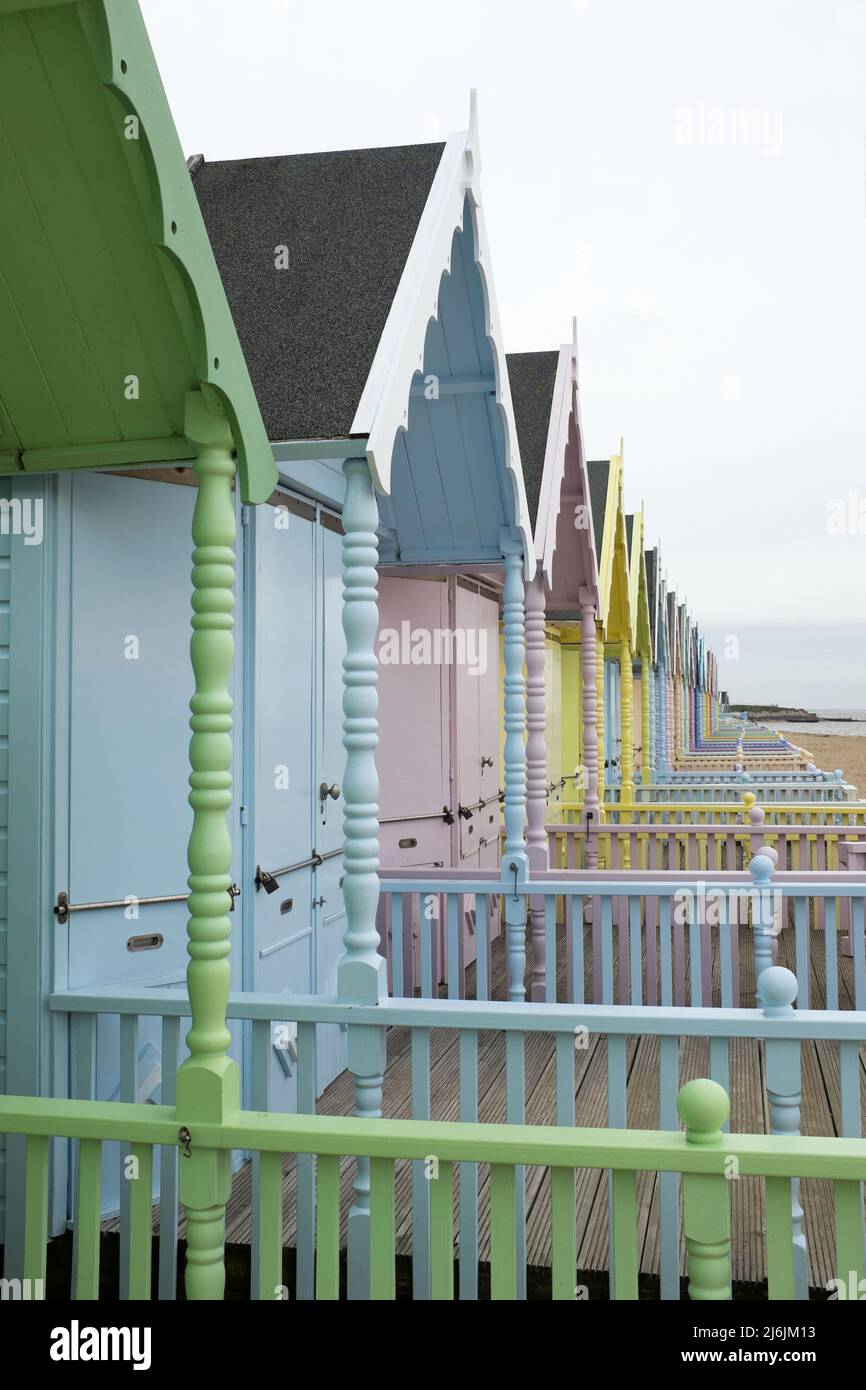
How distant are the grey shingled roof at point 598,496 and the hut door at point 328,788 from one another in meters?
5.74

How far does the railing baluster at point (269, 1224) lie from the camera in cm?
296

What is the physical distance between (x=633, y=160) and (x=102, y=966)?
13.4 metres

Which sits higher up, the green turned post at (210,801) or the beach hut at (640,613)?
the beach hut at (640,613)

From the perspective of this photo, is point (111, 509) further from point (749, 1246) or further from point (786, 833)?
point (786, 833)

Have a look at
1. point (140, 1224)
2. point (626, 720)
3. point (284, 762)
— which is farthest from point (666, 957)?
point (626, 720)

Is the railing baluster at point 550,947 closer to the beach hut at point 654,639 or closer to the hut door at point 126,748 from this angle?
the hut door at point 126,748

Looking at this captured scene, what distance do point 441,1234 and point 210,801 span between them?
1.29 metres

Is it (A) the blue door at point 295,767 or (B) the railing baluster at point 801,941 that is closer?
(A) the blue door at point 295,767

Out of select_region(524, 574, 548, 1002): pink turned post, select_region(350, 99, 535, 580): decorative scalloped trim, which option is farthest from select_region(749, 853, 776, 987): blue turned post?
select_region(350, 99, 535, 580): decorative scalloped trim

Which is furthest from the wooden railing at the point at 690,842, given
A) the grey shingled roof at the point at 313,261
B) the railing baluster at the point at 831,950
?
the grey shingled roof at the point at 313,261

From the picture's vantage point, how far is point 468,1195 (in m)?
3.81

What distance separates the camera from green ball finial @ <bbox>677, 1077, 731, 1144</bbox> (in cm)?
252

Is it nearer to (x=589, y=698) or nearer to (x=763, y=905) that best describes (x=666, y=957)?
(x=763, y=905)

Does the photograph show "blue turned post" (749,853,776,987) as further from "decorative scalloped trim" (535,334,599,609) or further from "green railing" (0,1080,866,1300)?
"green railing" (0,1080,866,1300)
